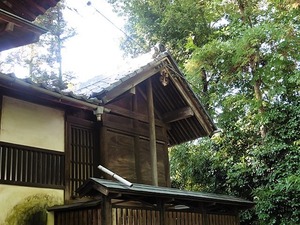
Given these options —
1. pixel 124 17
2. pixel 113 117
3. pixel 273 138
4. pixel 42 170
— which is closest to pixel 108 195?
pixel 42 170

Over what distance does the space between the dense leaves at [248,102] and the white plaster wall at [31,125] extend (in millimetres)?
8419

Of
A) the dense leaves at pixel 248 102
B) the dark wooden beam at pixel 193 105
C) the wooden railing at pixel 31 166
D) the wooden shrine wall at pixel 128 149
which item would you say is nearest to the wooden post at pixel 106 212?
the wooden railing at pixel 31 166

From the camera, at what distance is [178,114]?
11.5 meters

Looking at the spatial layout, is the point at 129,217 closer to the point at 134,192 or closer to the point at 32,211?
the point at 134,192

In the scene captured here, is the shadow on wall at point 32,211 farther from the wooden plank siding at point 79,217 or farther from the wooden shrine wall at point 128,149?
the wooden shrine wall at point 128,149

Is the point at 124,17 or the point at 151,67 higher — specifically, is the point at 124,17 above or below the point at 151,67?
above

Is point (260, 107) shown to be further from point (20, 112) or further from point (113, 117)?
point (20, 112)

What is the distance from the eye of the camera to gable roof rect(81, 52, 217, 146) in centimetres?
970

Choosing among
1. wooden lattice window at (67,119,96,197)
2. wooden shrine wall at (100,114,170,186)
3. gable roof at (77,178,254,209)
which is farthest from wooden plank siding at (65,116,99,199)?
gable roof at (77,178,254,209)

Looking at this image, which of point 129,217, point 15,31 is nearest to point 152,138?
point 129,217

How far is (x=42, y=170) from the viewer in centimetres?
791

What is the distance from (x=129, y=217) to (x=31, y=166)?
225 centimetres

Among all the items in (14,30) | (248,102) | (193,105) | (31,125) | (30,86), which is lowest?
(31,125)

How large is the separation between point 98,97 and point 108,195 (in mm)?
2411
